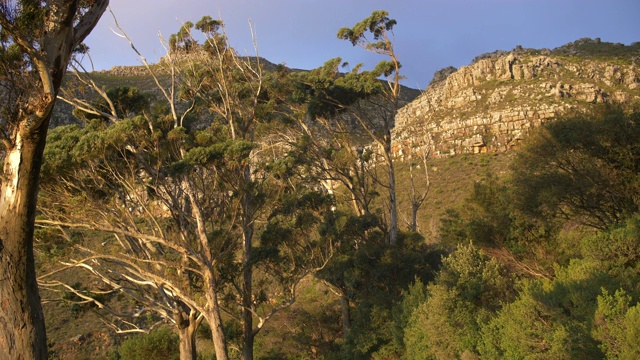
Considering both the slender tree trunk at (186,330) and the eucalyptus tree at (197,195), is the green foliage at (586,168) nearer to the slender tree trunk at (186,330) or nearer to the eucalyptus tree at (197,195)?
the eucalyptus tree at (197,195)

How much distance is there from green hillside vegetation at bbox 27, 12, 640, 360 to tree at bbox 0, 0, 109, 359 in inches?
258

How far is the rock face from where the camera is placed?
42.4 meters

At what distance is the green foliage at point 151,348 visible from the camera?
858 inches

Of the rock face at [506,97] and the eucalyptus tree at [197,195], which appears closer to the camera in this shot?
the eucalyptus tree at [197,195]

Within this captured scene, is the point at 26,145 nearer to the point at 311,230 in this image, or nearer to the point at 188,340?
the point at 188,340

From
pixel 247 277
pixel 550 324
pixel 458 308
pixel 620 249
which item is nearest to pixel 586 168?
pixel 620 249

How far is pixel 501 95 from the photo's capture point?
48344 mm

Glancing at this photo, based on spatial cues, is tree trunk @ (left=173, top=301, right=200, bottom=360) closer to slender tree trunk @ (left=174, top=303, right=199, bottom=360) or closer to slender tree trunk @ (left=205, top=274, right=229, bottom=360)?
slender tree trunk @ (left=174, top=303, right=199, bottom=360)

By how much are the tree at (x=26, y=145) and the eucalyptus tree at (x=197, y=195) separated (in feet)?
21.5

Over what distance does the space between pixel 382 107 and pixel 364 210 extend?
482 cm

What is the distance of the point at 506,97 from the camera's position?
47625mm

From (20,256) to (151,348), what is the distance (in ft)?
62.4

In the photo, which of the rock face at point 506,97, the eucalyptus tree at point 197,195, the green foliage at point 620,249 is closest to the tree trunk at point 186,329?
the eucalyptus tree at point 197,195

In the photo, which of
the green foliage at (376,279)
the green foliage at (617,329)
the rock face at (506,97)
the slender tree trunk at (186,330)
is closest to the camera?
the green foliage at (617,329)
